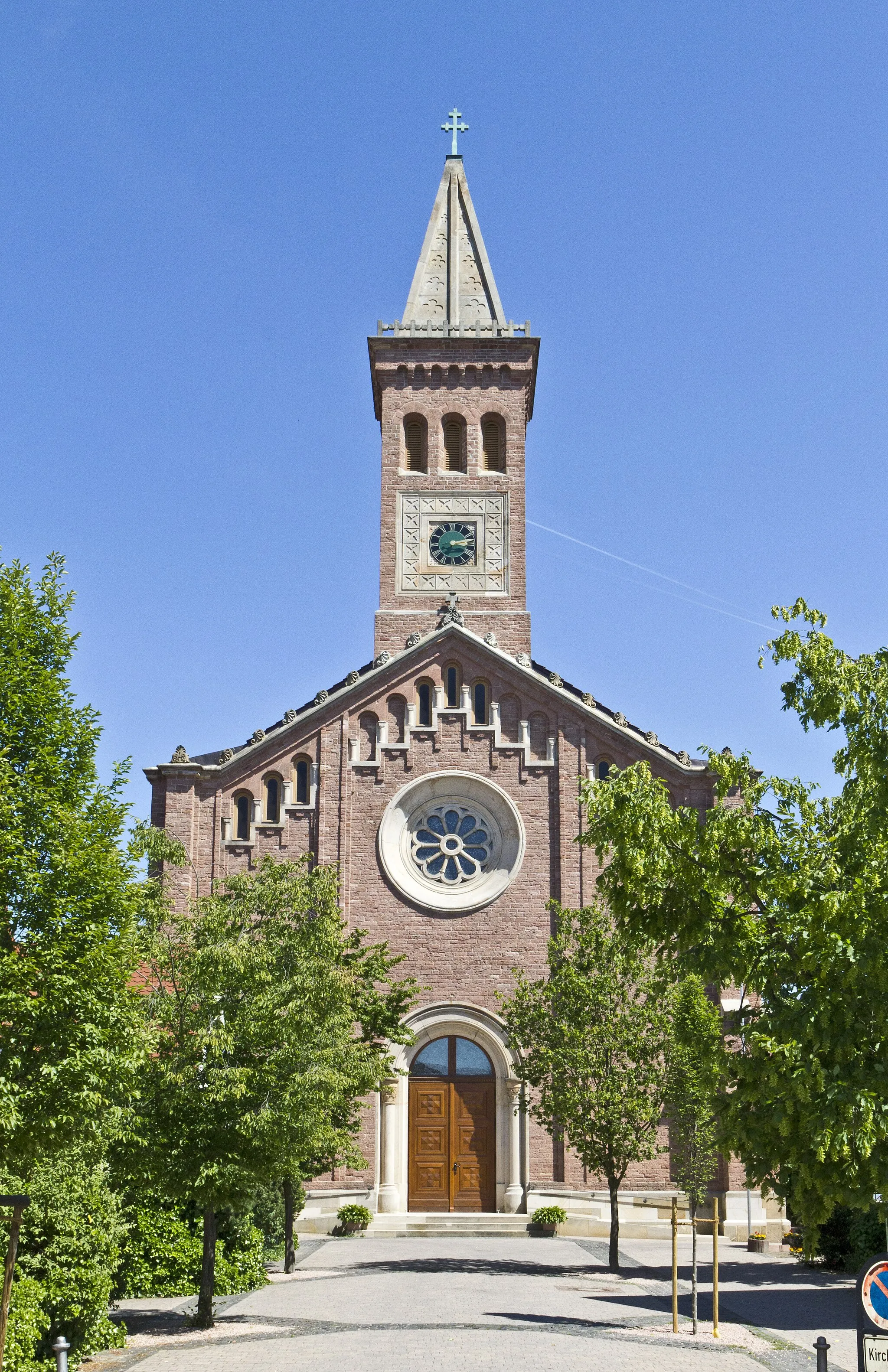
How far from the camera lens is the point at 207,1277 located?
18.5 m

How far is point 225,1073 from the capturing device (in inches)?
715

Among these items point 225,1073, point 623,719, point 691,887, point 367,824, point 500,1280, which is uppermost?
point 623,719

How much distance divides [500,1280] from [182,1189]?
24.7 feet

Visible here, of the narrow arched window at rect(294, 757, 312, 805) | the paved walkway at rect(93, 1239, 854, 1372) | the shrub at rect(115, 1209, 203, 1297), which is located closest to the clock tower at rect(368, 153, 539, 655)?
the narrow arched window at rect(294, 757, 312, 805)

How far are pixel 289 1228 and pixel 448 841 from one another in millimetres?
12807

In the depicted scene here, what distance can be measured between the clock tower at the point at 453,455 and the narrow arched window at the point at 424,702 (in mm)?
2877

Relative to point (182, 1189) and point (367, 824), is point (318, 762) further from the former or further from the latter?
point (182, 1189)

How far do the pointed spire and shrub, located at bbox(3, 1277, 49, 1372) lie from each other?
3344 centimetres

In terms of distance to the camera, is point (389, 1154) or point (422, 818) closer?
point (389, 1154)

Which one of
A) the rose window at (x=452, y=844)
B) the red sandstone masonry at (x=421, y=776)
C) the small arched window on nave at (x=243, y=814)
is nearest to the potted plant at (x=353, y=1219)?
the red sandstone masonry at (x=421, y=776)

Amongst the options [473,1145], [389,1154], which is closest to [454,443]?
[473,1145]

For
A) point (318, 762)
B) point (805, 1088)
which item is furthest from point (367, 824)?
point (805, 1088)

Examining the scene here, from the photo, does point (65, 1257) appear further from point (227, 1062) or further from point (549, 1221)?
point (549, 1221)

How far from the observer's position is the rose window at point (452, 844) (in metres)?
35.8
